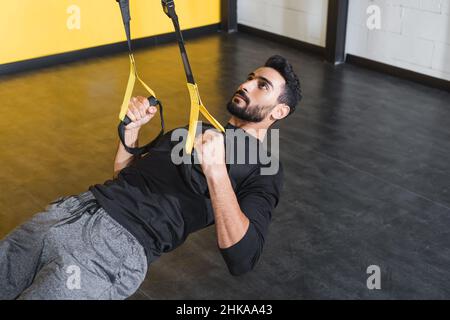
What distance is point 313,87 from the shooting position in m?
5.35

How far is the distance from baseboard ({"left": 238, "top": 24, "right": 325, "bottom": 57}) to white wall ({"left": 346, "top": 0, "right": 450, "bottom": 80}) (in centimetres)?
38

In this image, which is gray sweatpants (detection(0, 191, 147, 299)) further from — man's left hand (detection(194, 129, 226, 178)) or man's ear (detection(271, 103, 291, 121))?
man's ear (detection(271, 103, 291, 121))

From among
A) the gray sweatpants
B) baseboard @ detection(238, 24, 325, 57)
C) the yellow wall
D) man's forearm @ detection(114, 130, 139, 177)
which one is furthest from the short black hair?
baseboard @ detection(238, 24, 325, 57)

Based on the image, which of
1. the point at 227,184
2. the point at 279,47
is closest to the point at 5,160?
the point at 227,184

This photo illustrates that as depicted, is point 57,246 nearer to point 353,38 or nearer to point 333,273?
point 333,273

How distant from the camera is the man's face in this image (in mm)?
2326

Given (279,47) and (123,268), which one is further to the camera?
(279,47)

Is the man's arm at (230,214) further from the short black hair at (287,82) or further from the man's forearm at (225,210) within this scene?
the short black hair at (287,82)

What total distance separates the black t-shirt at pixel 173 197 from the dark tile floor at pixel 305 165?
0.78 m

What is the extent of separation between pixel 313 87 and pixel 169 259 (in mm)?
2634

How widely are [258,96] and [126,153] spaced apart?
1.71 ft

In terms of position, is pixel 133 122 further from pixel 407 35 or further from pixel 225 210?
pixel 407 35
